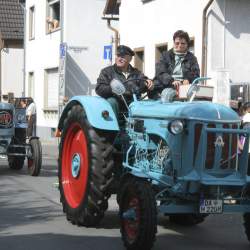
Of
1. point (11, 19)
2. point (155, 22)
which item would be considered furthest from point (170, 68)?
point (11, 19)

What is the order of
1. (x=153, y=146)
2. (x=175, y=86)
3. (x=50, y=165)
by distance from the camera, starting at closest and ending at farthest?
(x=153, y=146) < (x=175, y=86) < (x=50, y=165)

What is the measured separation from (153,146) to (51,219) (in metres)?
2.13

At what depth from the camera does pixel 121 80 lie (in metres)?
7.98

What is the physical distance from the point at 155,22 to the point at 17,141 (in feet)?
22.1

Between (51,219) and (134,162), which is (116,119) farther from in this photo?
(51,219)

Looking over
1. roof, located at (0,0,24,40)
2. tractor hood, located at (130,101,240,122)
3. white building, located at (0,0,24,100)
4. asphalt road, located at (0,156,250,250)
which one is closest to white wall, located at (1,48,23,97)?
white building, located at (0,0,24,100)

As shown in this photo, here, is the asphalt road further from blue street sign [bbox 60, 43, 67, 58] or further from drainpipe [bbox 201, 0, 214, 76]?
blue street sign [bbox 60, 43, 67, 58]

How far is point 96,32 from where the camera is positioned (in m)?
28.0

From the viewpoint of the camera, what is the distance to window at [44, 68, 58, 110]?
2953cm

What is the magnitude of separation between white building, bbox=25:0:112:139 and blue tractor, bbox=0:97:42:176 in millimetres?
12215

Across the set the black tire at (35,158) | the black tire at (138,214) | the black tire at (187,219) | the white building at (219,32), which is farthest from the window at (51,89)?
the black tire at (138,214)

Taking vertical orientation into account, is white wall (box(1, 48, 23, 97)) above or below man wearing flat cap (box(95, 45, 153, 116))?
above

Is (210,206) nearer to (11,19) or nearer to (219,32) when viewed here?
(219,32)

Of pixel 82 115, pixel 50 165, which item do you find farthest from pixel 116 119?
pixel 50 165
